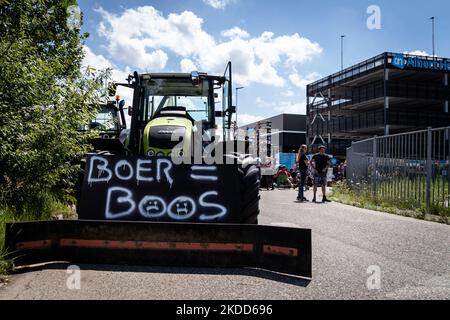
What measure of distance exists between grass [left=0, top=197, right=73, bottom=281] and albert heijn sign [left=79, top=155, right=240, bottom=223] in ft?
2.86

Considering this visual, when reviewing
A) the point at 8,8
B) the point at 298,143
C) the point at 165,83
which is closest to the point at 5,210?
the point at 165,83

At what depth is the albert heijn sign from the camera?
509cm

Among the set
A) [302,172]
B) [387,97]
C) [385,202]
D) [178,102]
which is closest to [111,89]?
[178,102]

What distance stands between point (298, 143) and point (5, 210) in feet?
207

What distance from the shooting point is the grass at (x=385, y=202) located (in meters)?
9.15

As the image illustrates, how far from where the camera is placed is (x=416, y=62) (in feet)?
A: 139

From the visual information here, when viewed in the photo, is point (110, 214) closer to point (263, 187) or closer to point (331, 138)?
point (263, 187)

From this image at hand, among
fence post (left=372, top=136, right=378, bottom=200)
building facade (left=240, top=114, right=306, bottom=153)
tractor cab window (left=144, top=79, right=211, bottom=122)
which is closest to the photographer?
tractor cab window (left=144, top=79, right=211, bottom=122)

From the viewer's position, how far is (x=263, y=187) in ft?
70.9

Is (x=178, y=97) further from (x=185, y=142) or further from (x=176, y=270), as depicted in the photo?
(x=176, y=270)

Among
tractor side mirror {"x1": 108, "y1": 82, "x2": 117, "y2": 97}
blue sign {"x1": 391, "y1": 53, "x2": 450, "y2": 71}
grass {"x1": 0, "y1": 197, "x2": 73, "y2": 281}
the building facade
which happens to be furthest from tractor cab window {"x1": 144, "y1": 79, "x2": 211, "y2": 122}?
the building facade

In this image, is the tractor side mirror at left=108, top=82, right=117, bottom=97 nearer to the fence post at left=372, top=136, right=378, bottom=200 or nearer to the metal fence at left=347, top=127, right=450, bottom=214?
the metal fence at left=347, top=127, right=450, bottom=214

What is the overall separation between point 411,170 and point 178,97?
235 inches

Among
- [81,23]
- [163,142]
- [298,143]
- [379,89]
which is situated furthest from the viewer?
[298,143]
